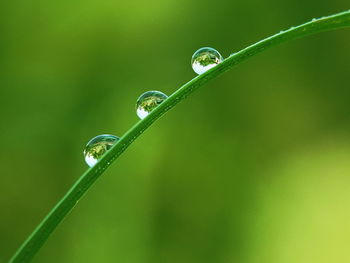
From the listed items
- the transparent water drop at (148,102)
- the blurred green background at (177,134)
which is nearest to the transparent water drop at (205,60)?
the transparent water drop at (148,102)

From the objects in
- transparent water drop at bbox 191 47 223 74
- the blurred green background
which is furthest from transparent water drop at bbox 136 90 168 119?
the blurred green background

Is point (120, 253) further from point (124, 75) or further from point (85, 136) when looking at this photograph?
point (124, 75)

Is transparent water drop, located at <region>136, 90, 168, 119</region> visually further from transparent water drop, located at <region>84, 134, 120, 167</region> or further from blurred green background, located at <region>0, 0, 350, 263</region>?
blurred green background, located at <region>0, 0, 350, 263</region>

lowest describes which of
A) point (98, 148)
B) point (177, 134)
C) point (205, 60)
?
point (98, 148)

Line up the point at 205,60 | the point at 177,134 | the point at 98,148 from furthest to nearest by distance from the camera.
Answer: the point at 177,134 → the point at 205,60 → the point at 98,148

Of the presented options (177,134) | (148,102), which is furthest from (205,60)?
(177,134)

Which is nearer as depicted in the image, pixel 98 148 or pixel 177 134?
pixel 98 148

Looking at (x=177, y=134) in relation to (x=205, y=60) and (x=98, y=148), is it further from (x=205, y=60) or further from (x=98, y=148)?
(x=98, y=148)

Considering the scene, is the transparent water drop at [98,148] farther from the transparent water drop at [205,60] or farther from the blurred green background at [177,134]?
the blurred green background at [177,134]
